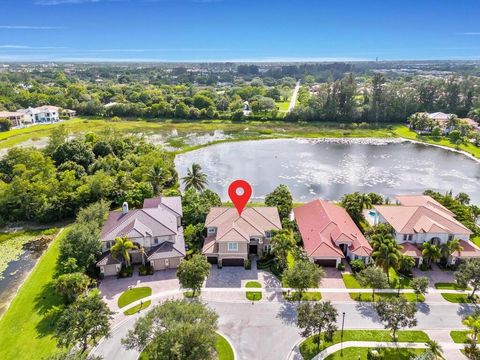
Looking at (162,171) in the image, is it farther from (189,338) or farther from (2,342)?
(189,338)

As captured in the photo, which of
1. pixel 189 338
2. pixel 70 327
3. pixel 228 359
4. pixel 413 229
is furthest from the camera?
pixel 413 229

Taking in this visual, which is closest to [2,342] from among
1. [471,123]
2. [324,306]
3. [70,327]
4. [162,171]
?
[70,327]

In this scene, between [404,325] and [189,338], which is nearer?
[189,338]

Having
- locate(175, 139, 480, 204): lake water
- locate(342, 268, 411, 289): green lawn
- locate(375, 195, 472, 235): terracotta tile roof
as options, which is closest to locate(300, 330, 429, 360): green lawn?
locate(342, 268, 411, 289): green lawn

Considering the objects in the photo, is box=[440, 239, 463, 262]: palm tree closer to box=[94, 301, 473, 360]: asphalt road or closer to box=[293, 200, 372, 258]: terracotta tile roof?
box=[94, 301, 473, 360]: asphalt road

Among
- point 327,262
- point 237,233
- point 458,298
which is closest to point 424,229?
point 458,298

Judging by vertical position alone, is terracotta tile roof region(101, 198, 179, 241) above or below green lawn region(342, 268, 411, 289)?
above
